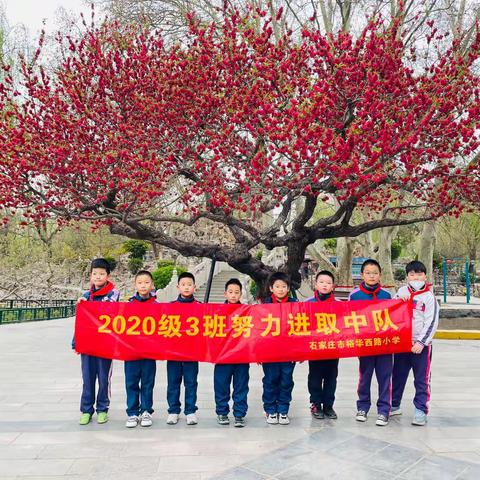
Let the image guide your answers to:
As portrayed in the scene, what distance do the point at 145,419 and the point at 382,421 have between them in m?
2.37

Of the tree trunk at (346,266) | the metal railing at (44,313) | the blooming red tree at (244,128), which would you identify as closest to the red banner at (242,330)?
the blooming red tree at (244,128)

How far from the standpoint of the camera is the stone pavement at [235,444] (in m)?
3.54

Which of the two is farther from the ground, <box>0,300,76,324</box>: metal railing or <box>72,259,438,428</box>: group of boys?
<box>72,259,438,428</box>: group of boys

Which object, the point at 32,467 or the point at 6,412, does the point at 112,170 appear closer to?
the point at 6,412

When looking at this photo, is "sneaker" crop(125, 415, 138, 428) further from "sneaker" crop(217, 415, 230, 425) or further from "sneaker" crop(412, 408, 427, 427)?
"sneaker" crop(412, 408, 427, 427)

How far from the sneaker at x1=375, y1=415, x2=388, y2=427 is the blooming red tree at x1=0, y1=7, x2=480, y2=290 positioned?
3.68m

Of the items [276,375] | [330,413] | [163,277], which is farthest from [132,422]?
[163,277]

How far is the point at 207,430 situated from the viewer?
4.52 metres

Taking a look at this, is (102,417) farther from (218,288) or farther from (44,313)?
(218,288)

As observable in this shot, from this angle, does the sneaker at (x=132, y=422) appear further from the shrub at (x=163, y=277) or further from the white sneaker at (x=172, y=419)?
the shrub at (x=163, y=277)

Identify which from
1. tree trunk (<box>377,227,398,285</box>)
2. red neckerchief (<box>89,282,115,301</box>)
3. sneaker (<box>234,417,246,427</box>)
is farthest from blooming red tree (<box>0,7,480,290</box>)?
tree trunk (<box>377,227,398,285</box>)

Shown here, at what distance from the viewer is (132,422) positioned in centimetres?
457

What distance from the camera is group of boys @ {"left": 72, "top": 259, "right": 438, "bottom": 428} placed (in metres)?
4.67

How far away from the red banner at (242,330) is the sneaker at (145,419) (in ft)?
1.88
